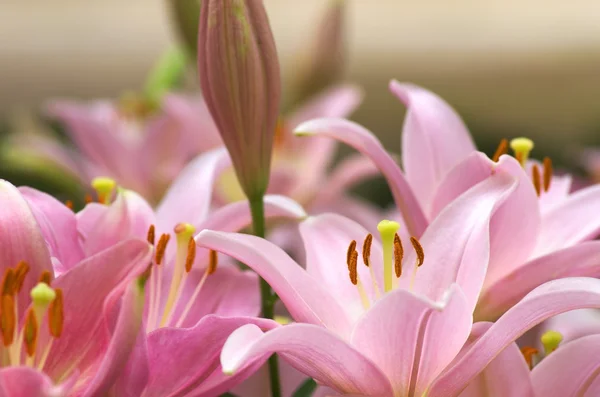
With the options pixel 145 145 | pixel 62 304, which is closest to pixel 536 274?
pixel 62 304

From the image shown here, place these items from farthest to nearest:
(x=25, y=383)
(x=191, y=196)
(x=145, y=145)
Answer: (x=145, y=145) → (x=191, y=196) → (x=25, y=383)

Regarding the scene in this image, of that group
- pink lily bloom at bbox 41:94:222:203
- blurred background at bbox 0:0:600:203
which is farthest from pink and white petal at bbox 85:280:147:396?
blurred background at bbox 0:0:600:203

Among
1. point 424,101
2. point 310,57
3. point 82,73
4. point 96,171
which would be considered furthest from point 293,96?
point 82,73

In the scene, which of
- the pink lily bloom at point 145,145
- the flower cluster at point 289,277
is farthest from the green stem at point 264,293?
the pink lily bloom at point 145,145

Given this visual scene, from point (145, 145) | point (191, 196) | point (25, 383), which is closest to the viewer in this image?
point (25, 383)

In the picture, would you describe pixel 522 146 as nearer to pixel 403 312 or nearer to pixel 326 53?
pixel 403 312

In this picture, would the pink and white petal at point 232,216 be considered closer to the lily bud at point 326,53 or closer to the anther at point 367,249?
the anther at point 367,249

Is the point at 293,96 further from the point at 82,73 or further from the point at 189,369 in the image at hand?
the point at 82,73

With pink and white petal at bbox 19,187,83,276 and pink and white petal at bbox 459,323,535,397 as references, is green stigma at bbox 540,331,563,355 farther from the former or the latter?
pink and white petal at bbox 19,187,83,276
